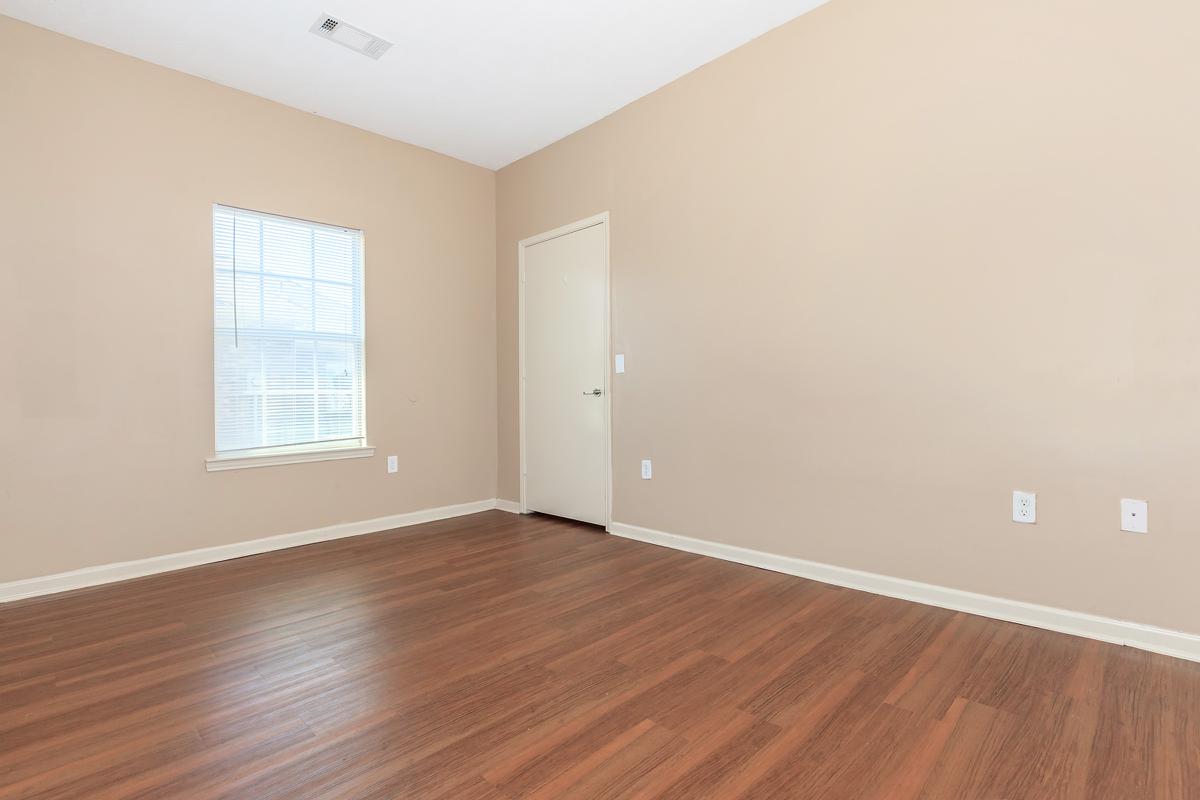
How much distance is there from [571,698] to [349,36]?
3.21m

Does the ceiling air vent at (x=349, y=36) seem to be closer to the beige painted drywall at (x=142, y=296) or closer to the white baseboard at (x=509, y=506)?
the beige painted drywall at (x=142, y=296)

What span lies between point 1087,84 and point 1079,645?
2027 mm

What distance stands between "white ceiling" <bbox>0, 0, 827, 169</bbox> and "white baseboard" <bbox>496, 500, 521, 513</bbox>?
2.77m

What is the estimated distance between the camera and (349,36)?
9.71ft

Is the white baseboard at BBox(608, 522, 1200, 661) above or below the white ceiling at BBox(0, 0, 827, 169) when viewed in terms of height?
below

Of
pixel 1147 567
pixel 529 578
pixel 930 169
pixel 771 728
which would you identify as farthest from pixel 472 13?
pixel 1147 567

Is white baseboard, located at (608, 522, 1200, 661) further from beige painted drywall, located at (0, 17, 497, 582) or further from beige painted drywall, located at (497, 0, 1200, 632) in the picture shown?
beige painted drywall, located at (0, 17, 497, 582)

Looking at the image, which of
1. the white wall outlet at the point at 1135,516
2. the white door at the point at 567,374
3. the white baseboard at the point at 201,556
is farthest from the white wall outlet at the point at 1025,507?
the white baseboard at the point at 201,556

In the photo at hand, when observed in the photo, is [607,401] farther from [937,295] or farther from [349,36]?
[349,36]

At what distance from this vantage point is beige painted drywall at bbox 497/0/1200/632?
2037mm

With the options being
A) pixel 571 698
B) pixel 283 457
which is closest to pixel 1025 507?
pixel 571 698

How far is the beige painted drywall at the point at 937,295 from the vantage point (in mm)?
2037

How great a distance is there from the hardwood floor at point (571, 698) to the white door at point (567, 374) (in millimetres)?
1317

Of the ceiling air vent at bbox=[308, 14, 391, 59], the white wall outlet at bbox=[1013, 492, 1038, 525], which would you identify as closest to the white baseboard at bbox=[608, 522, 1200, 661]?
the white wall outlet at bbox=[1013, 492, 1038, 525]
